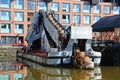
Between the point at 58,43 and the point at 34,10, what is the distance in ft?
119

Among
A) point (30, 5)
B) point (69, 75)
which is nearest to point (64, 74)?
point (69, 75)

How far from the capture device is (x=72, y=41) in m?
32.5

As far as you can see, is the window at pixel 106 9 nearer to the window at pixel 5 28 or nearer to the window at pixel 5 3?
the window at pixel 5 3

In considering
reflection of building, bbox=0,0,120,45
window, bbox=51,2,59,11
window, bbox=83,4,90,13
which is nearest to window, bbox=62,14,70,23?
reflection of building, bbox=0,0,120,45

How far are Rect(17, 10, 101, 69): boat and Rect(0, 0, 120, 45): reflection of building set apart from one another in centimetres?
2625

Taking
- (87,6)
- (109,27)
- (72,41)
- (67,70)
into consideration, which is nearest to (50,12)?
(109,27)

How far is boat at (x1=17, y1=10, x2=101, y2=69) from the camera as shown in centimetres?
3133

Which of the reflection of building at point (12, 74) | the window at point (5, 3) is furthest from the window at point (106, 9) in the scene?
the reflection of building at point (12, 74)

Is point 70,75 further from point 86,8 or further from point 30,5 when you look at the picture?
point 86,8

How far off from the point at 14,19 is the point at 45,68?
39507 mm

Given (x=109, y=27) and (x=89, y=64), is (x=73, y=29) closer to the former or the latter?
(x=89, y=64)

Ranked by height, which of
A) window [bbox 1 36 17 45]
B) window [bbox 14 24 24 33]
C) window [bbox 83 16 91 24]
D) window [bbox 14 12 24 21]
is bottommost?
window [bbox 1 36 17 45]

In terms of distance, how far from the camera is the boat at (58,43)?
31.3 m

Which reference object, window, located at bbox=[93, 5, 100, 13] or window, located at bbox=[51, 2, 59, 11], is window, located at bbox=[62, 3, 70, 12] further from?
window, located at bbox=[93, 5, 100, 13]
